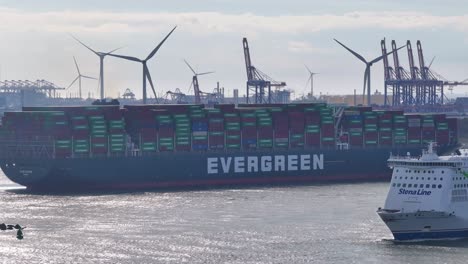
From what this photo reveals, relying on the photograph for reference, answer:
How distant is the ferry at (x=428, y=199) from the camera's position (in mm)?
62125

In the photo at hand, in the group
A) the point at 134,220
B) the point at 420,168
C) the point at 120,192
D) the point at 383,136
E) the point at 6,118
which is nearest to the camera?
the point at 420,168

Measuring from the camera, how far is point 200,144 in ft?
348

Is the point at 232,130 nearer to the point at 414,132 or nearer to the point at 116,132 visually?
the point at 116,132

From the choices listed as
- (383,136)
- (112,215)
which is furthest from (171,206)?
(383,136)

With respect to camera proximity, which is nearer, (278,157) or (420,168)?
Result: (420,168)

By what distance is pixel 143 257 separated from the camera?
2317 inches

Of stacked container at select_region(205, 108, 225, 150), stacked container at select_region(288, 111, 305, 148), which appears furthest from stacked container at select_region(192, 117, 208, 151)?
stacked container at select_region(288, 111, 305, 148)

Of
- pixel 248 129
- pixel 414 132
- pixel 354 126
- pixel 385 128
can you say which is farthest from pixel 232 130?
pixel 414 132

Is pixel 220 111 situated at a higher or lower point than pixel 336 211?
higher

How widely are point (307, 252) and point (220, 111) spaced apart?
4885 cm

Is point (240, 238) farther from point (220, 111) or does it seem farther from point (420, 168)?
point (220, 111)

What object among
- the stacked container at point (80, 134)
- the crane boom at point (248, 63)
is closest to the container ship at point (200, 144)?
the stacked container at point (80, 134)

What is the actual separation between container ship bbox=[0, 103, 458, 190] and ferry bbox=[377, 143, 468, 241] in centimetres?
4014

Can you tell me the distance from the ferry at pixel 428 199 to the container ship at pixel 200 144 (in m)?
40.1
